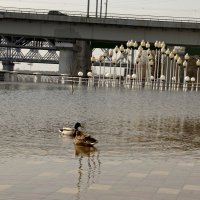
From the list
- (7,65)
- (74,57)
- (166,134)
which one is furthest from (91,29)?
(7,65)

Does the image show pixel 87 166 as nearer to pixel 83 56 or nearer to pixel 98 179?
pixel 98 179

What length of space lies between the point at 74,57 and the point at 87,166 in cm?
7083

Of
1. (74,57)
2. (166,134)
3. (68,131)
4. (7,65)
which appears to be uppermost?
(74,57)

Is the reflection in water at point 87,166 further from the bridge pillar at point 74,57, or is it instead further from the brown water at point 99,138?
the bridge pillar at point 74,57

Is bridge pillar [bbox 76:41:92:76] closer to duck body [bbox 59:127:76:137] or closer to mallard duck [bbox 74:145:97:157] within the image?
duck body [bbox 59:127:76:137]

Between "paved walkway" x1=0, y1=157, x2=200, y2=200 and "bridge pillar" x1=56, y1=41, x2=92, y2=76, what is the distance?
67975 millimetres

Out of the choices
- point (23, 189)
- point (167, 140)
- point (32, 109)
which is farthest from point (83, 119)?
point (23, 189)

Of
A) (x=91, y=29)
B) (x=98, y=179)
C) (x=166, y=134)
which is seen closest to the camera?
(x=98, y=179)

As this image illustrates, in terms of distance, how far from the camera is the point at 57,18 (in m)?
76.1

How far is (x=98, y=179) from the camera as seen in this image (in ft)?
31.5

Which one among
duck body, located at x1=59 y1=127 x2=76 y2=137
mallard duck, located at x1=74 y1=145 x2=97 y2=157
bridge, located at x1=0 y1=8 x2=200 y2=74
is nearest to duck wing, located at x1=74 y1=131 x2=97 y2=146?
mallard duck, located at x1=74 y1=145 x2=97 y2=157

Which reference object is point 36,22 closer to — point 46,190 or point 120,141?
point 120,141

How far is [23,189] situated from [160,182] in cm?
244

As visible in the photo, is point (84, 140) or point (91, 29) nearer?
point (84, 140)
